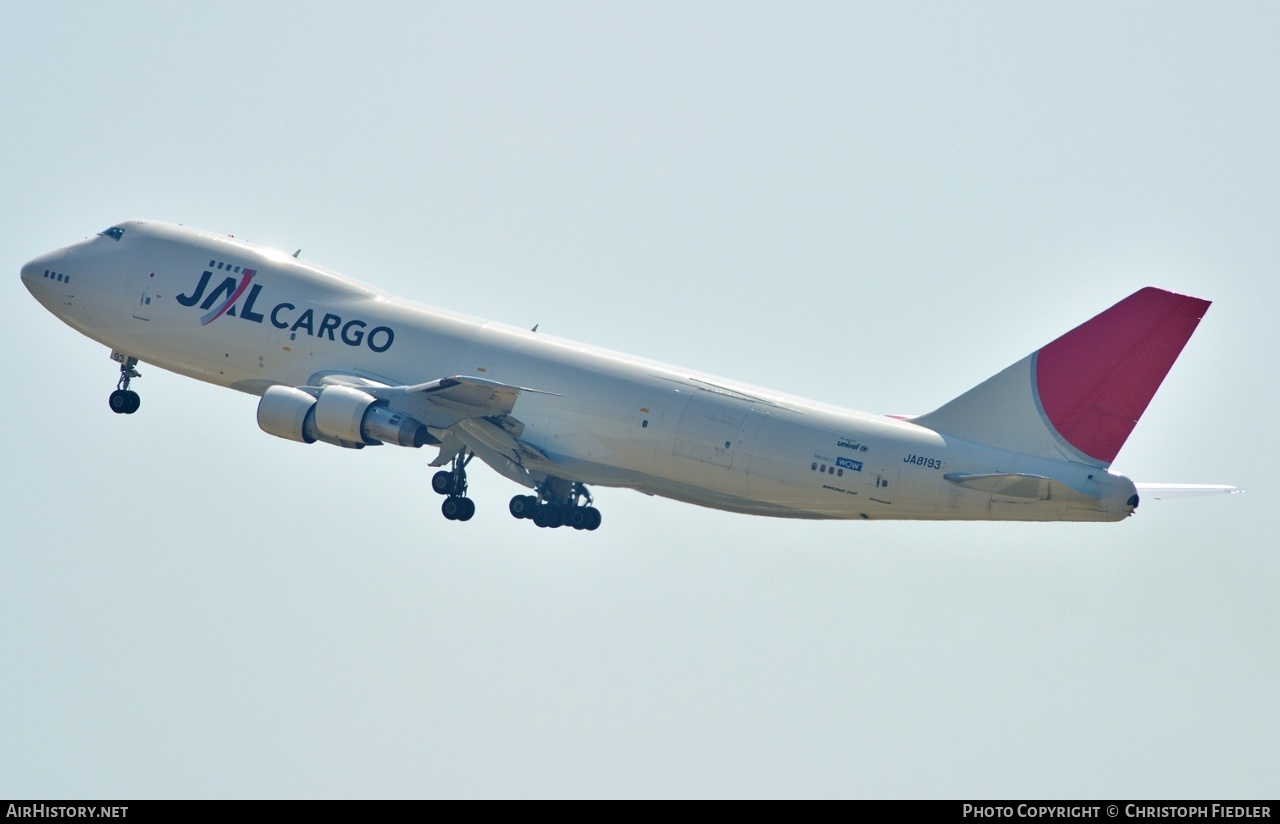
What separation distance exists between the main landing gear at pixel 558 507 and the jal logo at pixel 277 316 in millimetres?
5191

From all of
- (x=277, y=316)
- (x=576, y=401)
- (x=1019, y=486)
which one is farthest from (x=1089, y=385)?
(x=277, y=316)

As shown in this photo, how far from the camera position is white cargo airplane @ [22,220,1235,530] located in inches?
1539

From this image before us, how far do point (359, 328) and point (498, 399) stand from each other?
480cm

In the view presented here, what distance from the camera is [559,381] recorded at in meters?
44.0

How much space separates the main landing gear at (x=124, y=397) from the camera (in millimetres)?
49719

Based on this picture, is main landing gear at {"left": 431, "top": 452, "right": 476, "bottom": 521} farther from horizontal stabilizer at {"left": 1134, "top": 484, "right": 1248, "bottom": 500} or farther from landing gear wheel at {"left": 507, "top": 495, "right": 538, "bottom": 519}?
horizontal stabilizer at {"left": 1134, "top": 484, "right": 1248, "bottom": 500}

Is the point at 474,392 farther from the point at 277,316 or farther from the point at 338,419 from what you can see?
the point at 277,316

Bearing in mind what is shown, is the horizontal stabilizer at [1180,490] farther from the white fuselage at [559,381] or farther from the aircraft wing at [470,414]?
the aircraft wing at [470,414]

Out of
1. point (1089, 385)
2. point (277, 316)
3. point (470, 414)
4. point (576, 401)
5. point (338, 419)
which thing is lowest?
point (338, 419)

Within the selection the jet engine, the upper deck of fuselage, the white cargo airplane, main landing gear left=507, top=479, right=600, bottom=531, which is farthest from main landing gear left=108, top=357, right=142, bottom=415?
main landing gear left=507, top=479, right=600, bottom=531

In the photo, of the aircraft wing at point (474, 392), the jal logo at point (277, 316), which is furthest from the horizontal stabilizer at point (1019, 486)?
the jal logo at point (277, 316)

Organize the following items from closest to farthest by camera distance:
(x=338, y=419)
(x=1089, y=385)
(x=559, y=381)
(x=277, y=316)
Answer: (x=1089, y=385), (x=338, y=419), (x=559, y=381), (x=277, y=316)

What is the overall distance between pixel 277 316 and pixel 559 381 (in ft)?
24.7
